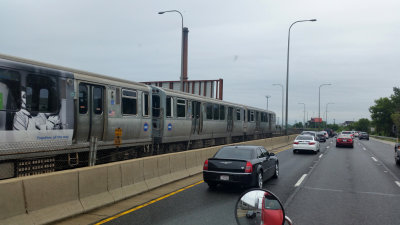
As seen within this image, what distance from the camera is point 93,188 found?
8.03m

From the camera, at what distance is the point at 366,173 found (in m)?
15.2

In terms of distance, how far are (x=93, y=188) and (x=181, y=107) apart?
38.9ft

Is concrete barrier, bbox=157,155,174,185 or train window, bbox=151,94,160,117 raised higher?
train window, bbox=151,94,160,117

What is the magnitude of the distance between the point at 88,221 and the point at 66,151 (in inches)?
188

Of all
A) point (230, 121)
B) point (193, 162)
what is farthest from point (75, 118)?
point (230, 121)

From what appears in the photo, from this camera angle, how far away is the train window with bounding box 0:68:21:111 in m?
9.02

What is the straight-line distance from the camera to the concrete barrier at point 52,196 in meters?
6.38

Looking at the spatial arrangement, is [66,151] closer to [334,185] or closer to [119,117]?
[119,117]

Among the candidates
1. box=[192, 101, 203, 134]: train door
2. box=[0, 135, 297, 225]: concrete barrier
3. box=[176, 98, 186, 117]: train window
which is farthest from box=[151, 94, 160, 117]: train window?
box=[0, 135, 297, 225]: concrete barrier

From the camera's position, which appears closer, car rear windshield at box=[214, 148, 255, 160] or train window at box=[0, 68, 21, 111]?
train window at box=[0, 68, 21, 111]

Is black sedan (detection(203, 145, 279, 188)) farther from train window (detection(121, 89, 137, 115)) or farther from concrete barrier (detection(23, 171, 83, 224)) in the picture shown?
train window (detection(121, 89, 137, 115))

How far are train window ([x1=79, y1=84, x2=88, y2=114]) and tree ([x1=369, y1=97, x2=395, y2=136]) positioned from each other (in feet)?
423

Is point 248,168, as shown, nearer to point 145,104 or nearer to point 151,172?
point 151,172

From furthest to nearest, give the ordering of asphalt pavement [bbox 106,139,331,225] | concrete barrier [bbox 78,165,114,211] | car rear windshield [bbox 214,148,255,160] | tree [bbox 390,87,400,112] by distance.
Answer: tree [bbox 390,87,400,112] < car rear windshield [bbox 214,148,255,160] < concrete barrier [bbox 78,165,114,211] < asphalt pavement [bbox 106,139,331,225]
